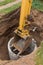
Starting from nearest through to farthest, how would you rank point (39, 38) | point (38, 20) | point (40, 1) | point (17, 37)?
point (17, 37) < point (39, 38) < point (38, 20) < point (40, 1)

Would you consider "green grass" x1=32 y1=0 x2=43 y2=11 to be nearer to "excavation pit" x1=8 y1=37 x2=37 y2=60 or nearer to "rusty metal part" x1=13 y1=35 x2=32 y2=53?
"excavation pit" x1=8 y1=37 x2=37 y2=60

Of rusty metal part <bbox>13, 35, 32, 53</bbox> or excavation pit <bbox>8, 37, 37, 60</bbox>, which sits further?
excavation pit <bbox>8, 37, 37, 60</bbox>

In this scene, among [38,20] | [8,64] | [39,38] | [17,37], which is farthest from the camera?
[38,20]

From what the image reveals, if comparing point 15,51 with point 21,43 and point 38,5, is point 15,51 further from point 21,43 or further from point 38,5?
point 38,5

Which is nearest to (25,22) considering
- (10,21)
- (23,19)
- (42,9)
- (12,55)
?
(23,19)

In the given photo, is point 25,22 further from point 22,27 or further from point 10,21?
point 10,21

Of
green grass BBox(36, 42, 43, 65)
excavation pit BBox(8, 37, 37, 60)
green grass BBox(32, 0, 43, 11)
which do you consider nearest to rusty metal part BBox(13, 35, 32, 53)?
excavation pit BBox(8, 37, 37, 60)

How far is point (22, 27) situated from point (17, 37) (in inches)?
31.8

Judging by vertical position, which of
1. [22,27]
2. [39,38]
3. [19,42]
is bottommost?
[39,38]

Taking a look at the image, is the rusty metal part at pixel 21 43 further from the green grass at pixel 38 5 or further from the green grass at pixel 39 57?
the green grass at pixel 38 5

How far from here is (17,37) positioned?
1214cm

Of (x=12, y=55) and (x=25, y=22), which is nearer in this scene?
(x=25, y=22)

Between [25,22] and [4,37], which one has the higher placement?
[25,22]

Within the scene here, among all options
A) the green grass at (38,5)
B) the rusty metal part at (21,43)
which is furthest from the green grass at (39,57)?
the green grass at (38,5)
